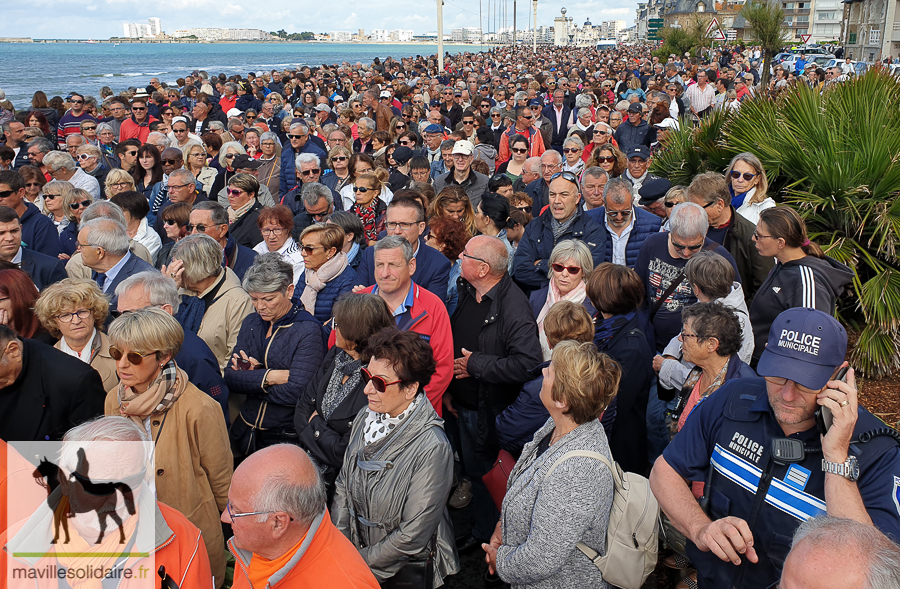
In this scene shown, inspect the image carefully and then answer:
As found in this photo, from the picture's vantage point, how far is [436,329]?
14.1 ft

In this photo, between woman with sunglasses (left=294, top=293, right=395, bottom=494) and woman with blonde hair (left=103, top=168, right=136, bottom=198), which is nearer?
woman with sunglasses (left=294, top=293, right=395, bottom=494)

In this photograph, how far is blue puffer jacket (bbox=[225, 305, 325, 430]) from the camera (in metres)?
4.09

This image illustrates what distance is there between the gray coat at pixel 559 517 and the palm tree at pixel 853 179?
13.0ft

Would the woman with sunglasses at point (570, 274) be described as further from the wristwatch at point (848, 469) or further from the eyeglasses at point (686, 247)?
the wristwatch at point (848, 469)

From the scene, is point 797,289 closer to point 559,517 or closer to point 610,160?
point 559,517

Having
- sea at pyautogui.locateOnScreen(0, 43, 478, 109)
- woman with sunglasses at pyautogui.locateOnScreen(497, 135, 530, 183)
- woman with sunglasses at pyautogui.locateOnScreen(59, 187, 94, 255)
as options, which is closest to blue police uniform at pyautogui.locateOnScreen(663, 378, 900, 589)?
woman with sunglasses at pyautogui.locateOnScreen(497, 135, 530, 183)

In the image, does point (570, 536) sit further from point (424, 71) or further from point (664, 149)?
point (424, 71)

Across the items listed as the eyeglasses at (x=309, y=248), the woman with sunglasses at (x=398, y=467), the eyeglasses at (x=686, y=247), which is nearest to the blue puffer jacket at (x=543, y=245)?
the eyeglasses at (x=686, y=247)

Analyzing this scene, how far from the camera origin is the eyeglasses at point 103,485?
91.1 inches

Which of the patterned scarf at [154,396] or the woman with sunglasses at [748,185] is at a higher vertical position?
the woman with sunglasses at [748,185]

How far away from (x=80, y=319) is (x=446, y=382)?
2276 mm

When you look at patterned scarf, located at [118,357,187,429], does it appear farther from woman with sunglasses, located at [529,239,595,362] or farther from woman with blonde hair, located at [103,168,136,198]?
woman with blonde hair, located at [103,168,136,198]

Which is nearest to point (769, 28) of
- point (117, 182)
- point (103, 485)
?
point (117, 182)

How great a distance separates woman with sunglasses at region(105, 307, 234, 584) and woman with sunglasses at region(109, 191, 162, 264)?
304 cm
